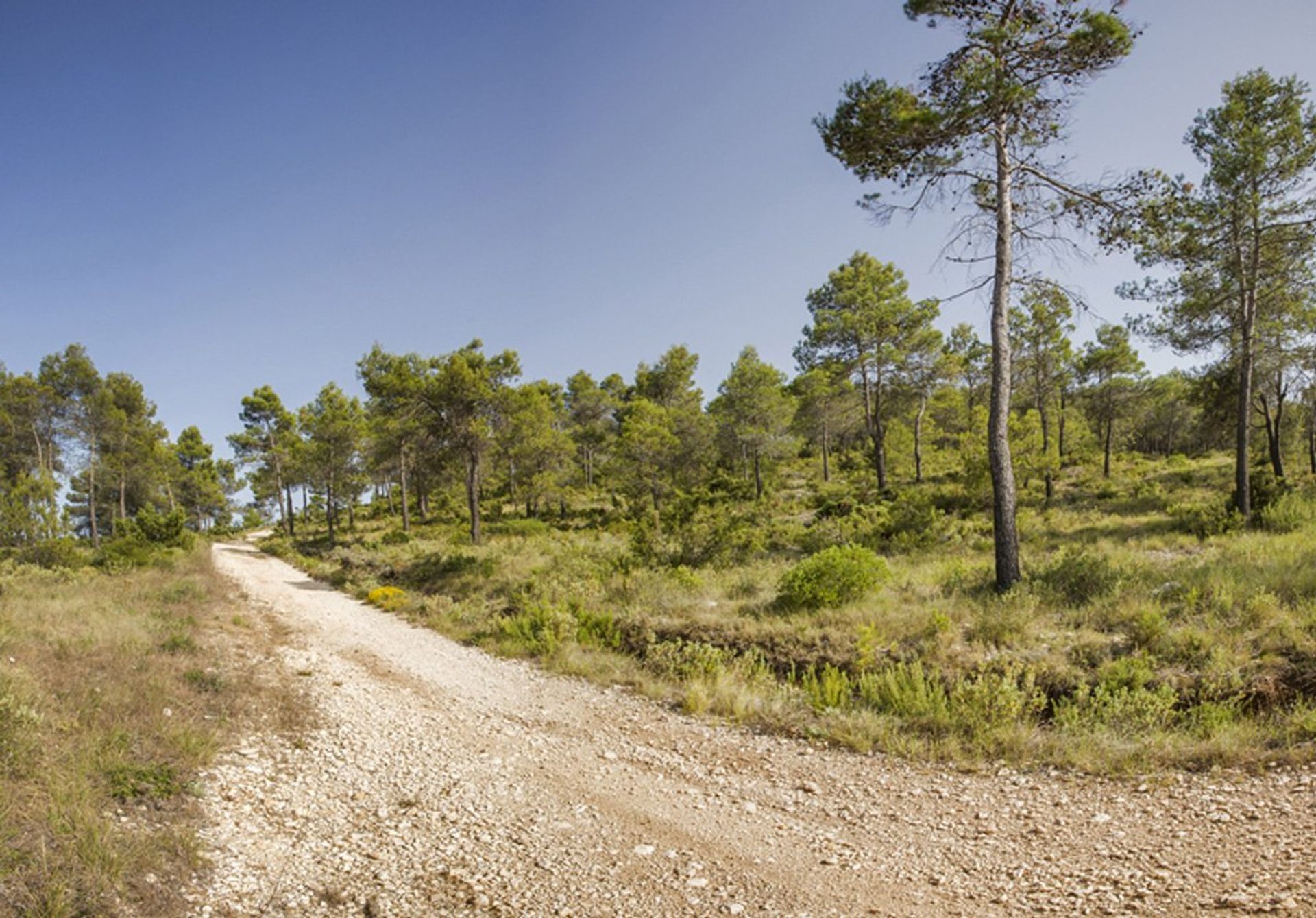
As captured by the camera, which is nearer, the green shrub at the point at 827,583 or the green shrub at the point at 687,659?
the green shrub at the point at 687,659

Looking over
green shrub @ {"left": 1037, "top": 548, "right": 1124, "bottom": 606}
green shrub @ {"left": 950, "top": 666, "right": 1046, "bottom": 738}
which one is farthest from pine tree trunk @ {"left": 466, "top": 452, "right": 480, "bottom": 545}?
green shrub @ {"left": 950, "top": 666, "right": 1046, "bottom": 738}

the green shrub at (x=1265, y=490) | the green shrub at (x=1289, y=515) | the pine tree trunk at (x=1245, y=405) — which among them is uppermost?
the pine tree trunk at (x=1245, y=405)

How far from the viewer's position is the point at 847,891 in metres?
3.93

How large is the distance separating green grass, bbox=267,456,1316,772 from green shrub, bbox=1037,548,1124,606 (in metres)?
0.05

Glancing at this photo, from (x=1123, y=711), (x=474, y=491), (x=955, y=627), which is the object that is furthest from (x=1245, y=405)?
(x=474, y=491)

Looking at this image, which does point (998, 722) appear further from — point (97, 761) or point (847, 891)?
point (97, 761)

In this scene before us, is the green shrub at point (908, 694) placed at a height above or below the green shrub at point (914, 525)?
below

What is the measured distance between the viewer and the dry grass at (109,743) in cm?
358

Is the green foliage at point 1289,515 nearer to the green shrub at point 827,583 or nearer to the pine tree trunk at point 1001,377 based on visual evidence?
the pine tree trunk at point 1001,377

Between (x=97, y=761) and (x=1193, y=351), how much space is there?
26043 mm

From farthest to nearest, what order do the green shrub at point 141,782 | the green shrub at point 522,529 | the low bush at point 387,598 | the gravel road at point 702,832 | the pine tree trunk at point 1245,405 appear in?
the green shrub at point 522,529, the low bush at point 387,598, the pine tree trunk at point 1245,405, the green shrub at point 141,782, the gravel road at point 702,832

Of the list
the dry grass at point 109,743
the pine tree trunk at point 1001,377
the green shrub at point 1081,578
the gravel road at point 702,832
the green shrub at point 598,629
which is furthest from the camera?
the green shrub at point 598,629

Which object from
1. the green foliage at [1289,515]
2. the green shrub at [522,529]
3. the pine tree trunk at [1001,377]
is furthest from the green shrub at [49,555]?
the green foliage at [1289,515]

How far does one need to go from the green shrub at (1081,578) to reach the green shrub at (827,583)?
283 centimetres
